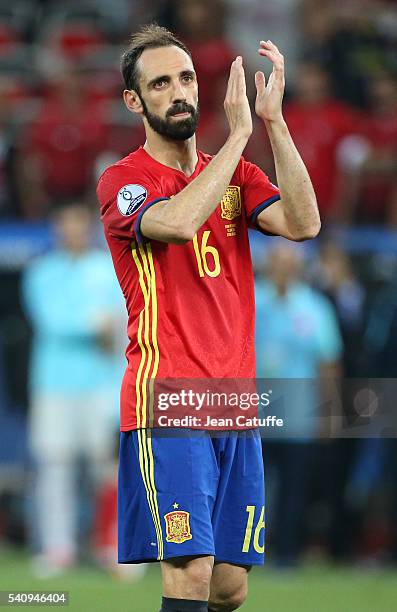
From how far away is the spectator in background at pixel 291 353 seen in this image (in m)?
9.64

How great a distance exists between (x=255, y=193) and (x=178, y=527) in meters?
1.36

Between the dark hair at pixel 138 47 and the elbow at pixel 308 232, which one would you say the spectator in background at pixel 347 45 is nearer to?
the dark hair at pixel 138 47

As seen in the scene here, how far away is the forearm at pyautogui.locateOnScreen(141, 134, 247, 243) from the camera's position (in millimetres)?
4930

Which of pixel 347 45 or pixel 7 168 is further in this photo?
pixel 347 45

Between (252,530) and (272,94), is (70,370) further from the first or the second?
(272,94)

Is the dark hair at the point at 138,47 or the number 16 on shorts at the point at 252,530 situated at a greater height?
the dark hair at the point at 138,47

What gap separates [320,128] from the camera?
36.7ft

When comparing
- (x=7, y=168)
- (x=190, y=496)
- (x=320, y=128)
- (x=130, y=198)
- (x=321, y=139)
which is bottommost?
(x=190, y=496)

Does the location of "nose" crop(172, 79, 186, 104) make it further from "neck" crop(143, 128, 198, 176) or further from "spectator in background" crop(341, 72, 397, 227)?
"spectator in background" crop(341, 72, 397, 227)

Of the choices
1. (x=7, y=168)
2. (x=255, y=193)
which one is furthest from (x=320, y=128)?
(x=255, y=193)

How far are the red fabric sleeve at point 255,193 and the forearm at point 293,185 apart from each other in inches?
4.9

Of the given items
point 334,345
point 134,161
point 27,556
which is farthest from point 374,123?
point 134,161

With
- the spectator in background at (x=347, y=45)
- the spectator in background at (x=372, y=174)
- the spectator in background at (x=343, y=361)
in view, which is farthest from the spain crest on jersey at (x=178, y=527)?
the spectator in background at (x=347, y=45)

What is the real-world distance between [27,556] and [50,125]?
3620mm
